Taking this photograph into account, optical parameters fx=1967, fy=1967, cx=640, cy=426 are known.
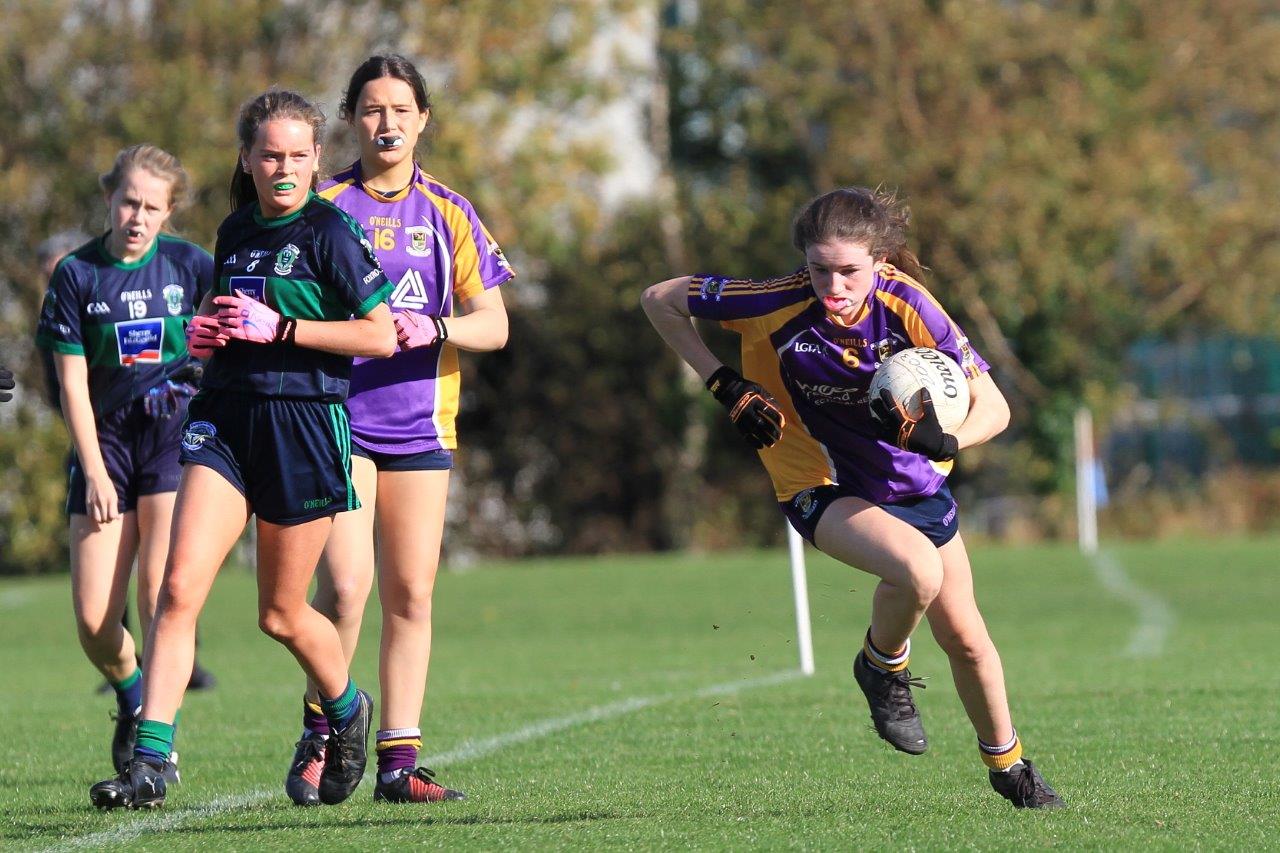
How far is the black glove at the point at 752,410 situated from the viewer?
5926 mm

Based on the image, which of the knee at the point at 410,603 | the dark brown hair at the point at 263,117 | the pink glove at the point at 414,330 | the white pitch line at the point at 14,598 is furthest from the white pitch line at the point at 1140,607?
the white pitch line at the point at 14,598

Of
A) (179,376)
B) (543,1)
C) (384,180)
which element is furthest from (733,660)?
(543,1)

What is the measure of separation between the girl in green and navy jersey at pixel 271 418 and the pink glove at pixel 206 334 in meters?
0.07

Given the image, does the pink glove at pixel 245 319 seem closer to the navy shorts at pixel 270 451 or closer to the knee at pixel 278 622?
the navy shorts at pixel 270 451

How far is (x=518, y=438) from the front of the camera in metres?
30.6

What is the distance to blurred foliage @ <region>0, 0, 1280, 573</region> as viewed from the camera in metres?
26.2

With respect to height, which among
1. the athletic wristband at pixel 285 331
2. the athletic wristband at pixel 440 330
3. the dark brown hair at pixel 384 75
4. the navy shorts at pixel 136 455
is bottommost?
the navy shorts at pixel 136 455

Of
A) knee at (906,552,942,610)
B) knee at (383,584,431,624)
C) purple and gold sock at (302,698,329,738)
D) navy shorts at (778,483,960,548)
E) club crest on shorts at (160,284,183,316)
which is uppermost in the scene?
club crest on shorts at (160,284,183,316)

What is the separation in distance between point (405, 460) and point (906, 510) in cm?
159

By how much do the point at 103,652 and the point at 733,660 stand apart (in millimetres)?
5698

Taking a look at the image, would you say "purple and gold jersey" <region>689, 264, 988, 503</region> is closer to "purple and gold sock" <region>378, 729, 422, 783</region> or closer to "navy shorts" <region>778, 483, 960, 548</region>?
"navy shorts" <region>778, 483, 960, 548</region>

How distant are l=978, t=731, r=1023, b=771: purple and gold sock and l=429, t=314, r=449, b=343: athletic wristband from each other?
2.04 meters

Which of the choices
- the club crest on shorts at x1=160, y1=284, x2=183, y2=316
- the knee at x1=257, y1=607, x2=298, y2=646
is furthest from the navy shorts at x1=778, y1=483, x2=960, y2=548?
the club crest on shorts at x1=160, y1=284, x2=183, y2=316

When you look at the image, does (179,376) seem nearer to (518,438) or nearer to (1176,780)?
(1176,780)
